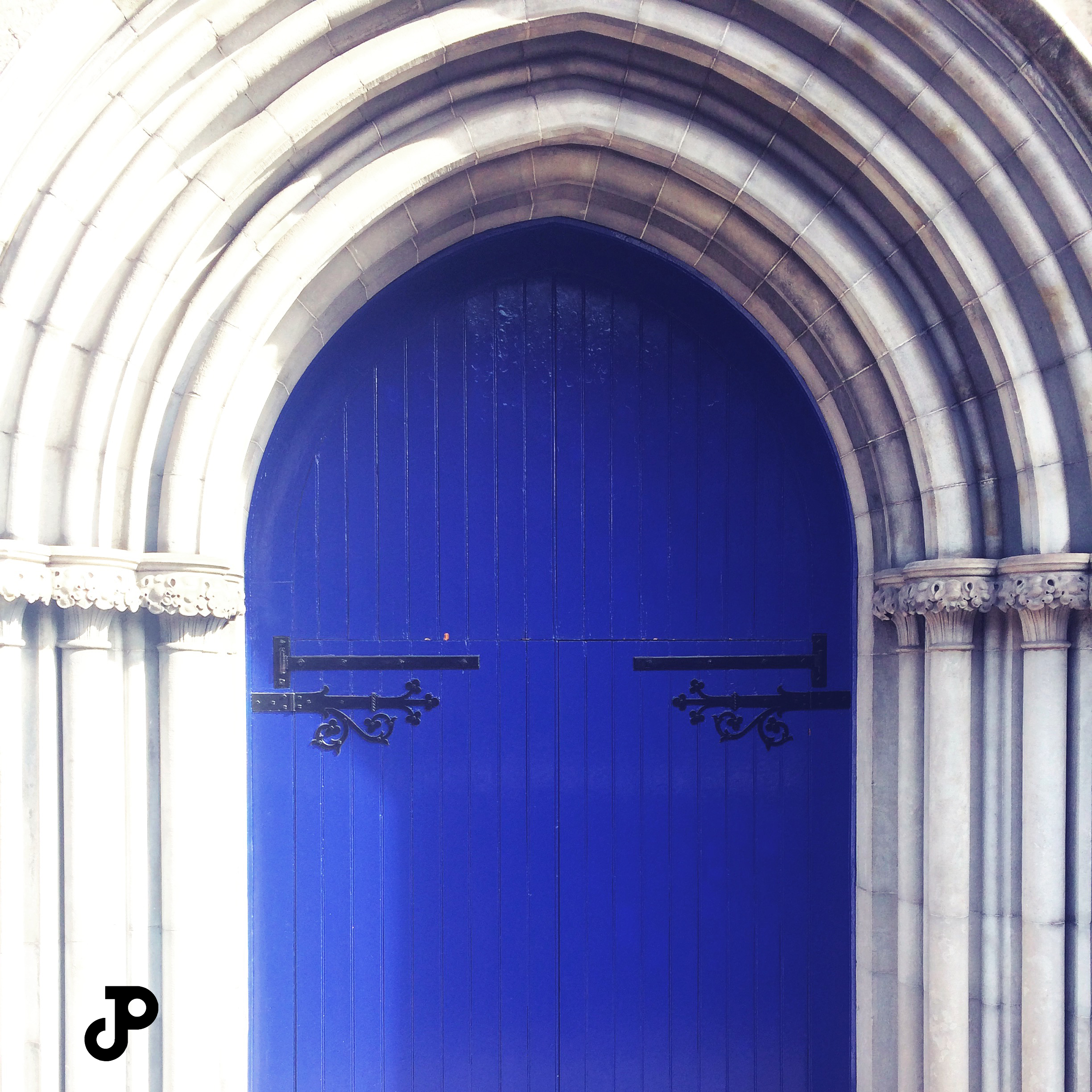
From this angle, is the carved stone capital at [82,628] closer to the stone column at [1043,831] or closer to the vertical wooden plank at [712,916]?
the vertical wooden plank at [712,916]

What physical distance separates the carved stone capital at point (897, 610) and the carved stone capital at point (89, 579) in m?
2.31

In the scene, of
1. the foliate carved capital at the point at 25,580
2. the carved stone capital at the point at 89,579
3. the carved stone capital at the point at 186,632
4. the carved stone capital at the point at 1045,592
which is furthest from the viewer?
the carved stone capital at the point at 186,632

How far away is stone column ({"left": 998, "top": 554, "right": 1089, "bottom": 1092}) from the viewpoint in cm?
268

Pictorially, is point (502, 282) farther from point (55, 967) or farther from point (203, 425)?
point (55, 967)

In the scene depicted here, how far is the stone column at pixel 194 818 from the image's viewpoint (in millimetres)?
2689

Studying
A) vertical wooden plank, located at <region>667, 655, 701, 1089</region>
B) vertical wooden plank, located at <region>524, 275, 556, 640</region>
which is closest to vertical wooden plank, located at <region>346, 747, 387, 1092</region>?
vertical wooden plank, located at <region>524, 275, 556, 640</region>

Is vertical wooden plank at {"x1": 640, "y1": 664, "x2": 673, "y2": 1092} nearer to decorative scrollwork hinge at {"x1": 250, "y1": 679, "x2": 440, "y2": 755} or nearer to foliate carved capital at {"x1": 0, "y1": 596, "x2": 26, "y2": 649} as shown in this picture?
decorative scrollwork hinge at {"x1": 250, "y1": 679, "x2": 440, "y2": 755}

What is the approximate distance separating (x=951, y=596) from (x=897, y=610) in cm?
23

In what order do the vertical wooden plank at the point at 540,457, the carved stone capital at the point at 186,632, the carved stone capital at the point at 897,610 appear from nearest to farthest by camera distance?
the carved stone capital at the point at 186,632 → the carved stone capital at the point at 897,610 → the vertical wooden plank at the point at 540,457

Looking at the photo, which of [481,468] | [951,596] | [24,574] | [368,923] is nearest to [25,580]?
[24,574]

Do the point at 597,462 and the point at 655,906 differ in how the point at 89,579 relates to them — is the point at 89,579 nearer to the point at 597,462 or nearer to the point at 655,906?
the point at 597,462

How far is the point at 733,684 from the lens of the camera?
332 cm

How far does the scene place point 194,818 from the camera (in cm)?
274

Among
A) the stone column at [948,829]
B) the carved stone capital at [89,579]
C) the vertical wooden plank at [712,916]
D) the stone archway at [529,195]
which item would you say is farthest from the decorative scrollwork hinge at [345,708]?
the stone column at [948,829]
